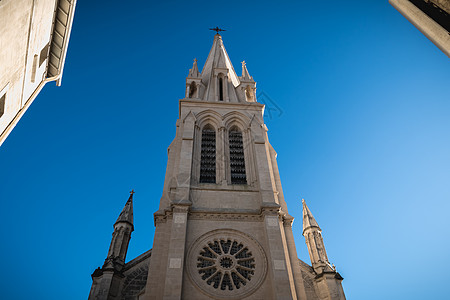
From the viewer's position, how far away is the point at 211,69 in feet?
95.9

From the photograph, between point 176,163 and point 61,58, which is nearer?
point 61,58

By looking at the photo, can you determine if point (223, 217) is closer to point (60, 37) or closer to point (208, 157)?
point (208, 157)

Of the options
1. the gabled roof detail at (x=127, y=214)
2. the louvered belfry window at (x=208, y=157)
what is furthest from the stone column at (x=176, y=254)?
the gabled roof detail at (x=127, y=214)

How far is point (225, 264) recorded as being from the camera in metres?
15.0

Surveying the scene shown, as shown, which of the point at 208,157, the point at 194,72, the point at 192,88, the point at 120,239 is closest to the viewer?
the point at 120,239

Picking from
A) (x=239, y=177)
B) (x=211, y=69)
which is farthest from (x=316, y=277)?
(x=211, y=69)

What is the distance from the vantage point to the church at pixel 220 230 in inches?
556

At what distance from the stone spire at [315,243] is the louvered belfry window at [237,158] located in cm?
568

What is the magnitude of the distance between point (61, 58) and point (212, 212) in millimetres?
9951

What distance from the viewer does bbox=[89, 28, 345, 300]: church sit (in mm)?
14117

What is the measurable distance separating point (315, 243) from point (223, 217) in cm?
710

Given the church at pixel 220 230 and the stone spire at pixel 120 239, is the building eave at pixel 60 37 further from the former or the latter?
the stone spire at pixel 120 239

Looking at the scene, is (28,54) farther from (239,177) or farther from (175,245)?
(239,177)

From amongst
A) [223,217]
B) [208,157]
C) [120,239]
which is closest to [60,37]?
[223,217]
